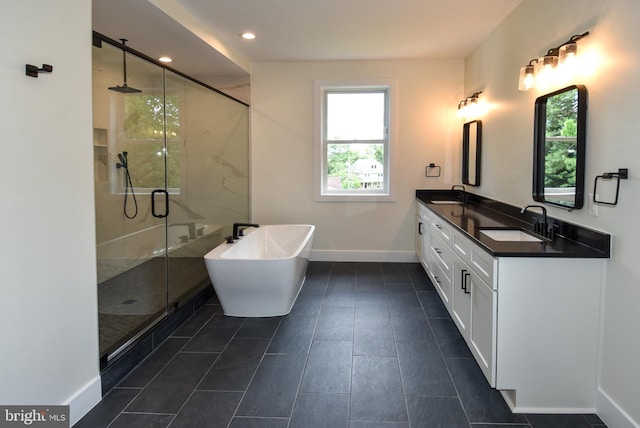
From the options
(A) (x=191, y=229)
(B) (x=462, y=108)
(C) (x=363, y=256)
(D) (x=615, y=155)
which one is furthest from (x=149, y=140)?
(B) (x=462, y=108)

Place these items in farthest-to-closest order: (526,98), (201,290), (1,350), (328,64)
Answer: (328,64), (201,290), (526,98), (1,350)

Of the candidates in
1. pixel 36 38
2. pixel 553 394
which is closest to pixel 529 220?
pixel 553 394

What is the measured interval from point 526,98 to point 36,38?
3.04 meters

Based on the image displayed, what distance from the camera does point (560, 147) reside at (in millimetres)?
2648

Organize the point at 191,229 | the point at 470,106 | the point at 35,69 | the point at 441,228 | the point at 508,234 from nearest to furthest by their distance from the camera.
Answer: the point at 35,69
the point at 508,234
the point at 441,228
the point at 191,229
the point at 470,106

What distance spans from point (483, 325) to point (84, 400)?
2.14 meters

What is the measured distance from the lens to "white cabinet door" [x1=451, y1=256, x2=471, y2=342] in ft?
9.11

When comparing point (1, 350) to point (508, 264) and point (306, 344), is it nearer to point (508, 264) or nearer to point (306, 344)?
point (306, 344)

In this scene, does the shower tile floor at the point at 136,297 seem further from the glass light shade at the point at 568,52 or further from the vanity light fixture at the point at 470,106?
the vanity light fixture at the point at 470,106

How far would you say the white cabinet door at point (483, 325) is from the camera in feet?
7.40

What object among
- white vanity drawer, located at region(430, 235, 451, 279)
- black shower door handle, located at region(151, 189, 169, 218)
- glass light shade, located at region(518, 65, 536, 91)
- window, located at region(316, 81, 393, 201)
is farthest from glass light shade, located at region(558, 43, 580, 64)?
window, located at region(316, 81, 393, 201)

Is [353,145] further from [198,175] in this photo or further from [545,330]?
[545,330]

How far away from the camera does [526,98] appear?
321 centimetres

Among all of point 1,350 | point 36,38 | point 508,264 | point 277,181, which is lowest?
point 1,350
